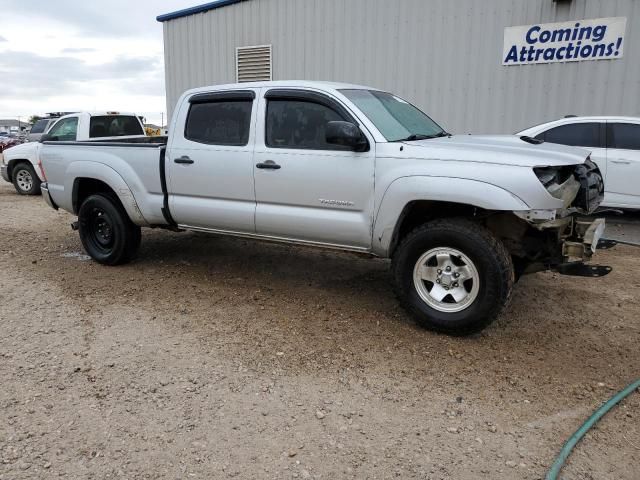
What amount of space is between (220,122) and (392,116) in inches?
65.2

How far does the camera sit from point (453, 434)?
2953mm

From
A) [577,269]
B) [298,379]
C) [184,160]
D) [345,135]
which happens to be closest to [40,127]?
[184,160]

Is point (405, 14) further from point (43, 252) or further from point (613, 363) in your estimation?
point (613, 363)

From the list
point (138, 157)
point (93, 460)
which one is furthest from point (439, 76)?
point (93, 460)

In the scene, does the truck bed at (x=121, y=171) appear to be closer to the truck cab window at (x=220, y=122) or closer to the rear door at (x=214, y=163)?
the rear door at (x=214, y=163)

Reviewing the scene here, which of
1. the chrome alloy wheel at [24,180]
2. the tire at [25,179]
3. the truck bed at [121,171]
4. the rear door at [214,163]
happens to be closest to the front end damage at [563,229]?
the rear door at [214,163]

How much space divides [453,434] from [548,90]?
325 inches

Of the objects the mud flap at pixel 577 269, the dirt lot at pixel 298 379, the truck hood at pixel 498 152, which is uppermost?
the truck hood at pixel 498 152

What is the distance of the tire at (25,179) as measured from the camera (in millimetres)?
12446

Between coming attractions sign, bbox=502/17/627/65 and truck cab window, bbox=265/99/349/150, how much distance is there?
20.8 ft

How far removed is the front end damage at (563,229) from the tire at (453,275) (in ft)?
0.79

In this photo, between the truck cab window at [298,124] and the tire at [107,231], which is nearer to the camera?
the truck cab window at [298,124]

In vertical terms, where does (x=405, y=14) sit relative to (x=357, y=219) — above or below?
above

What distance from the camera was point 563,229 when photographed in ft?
13.5
